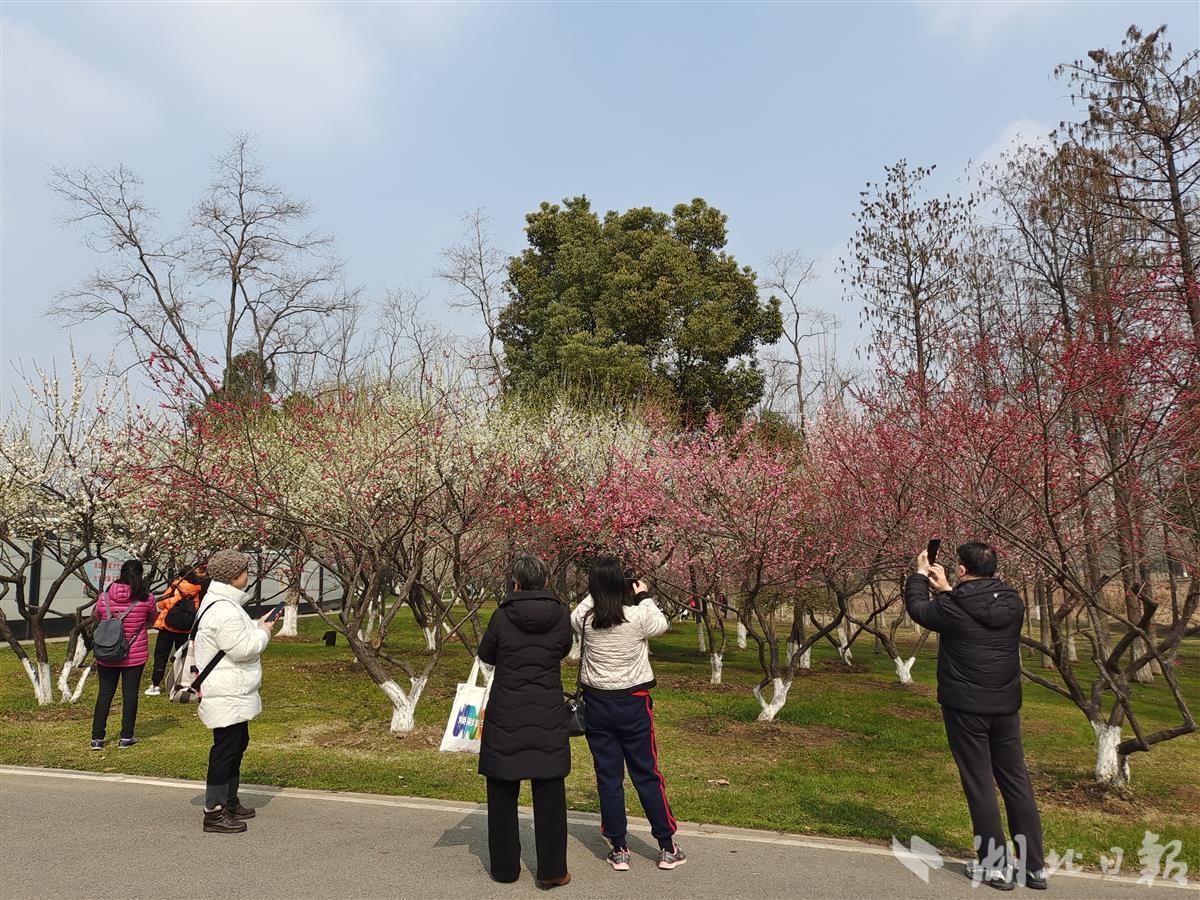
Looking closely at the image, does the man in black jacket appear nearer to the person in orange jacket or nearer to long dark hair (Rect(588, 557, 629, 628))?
long dark hair (Rect(588, 557, 629, 628))

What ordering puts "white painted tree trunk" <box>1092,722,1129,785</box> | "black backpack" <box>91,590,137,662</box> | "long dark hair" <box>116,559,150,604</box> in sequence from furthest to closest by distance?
"long dark hair" <box>116,559,150,604</box> < "black backpack" <box>91,590,137,662</box> < "white painted tree trunk" <box>1092,722,1129,785</box>

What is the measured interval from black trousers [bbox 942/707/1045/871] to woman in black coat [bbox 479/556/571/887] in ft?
7.45

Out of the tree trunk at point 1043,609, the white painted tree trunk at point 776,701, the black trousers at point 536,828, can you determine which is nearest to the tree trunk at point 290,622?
the white painted tree trunk at point 776,701

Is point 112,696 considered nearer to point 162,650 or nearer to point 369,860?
point 162,650

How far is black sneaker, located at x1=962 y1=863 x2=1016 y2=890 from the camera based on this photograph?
4.39 meters

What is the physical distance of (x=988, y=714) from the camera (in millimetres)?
4504

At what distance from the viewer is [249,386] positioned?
80.6 ft

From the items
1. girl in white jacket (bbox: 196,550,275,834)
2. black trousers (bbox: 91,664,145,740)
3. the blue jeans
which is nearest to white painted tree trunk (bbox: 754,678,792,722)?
the blue jeans

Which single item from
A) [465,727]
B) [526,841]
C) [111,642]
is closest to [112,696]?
[111,642]

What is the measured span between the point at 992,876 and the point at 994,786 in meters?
0.49

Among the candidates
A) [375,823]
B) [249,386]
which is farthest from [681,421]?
[375,823]

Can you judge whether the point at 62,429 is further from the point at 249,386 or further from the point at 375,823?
the point at 249,386

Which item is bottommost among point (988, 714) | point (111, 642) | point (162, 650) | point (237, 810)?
point (237, 810)

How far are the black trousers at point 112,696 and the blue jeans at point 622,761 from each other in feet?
17.7
